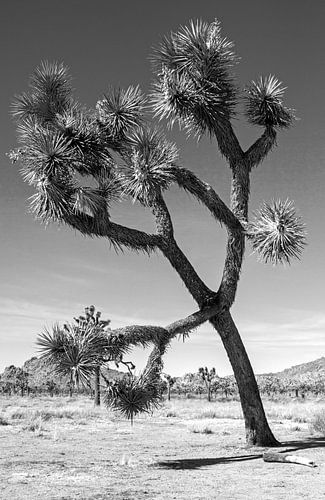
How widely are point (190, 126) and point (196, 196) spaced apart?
1.98m

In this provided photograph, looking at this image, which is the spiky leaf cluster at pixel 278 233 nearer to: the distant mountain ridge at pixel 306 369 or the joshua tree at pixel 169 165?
the joshua tree at pixel 169 165

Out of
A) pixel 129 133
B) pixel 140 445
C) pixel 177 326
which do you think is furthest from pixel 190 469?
pixel 129 133

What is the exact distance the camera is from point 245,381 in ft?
44.7

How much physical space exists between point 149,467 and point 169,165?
20.3 feet

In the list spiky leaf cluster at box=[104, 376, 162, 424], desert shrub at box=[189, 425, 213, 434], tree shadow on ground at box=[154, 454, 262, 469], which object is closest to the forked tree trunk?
tree shadow on ground at box=[154, 454, 262, 469]

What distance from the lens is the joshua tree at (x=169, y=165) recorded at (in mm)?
11922

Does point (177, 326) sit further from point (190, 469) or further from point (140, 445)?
point (140, 445)

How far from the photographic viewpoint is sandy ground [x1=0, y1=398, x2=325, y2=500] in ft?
28.1

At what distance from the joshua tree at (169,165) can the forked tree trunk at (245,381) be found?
24 millimetres

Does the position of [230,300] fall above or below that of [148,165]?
below

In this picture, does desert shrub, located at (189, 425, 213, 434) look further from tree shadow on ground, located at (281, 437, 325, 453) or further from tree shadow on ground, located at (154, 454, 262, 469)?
tree shadow on ground, located at (154, 454, 262, 469)

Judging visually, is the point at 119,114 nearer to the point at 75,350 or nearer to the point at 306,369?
the point at 75,350

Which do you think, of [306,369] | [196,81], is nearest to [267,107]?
[196,81]

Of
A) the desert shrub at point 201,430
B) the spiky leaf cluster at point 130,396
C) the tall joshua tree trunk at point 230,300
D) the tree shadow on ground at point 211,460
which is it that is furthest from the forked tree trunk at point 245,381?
the desert shrub at point 201,430
